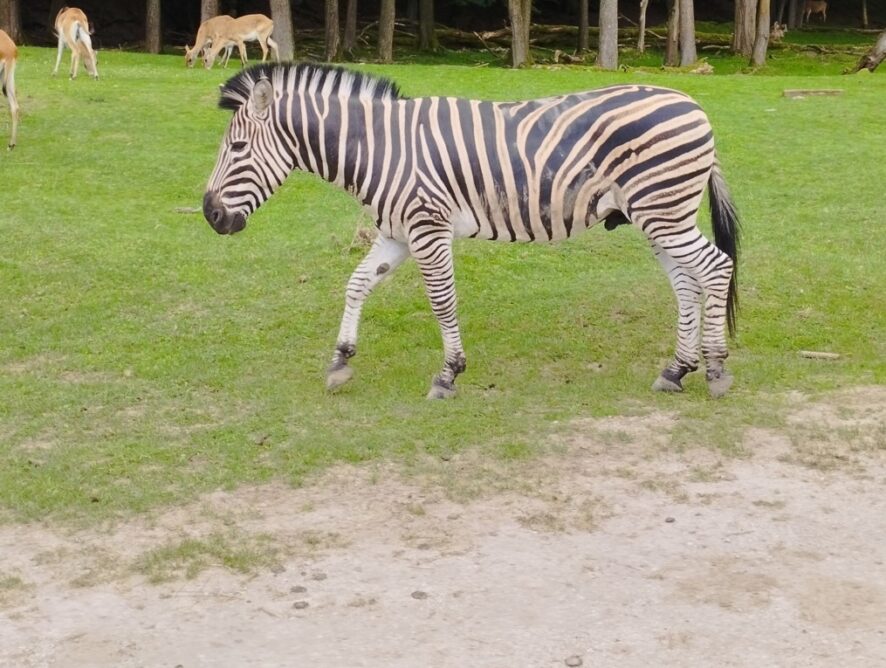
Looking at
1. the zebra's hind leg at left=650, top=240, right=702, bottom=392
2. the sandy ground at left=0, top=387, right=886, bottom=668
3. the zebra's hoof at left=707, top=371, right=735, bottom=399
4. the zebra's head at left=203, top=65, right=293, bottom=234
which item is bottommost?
the sandy ground at left=0, top=387, right=886, bottom=668

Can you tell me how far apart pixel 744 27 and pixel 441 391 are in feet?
85.2

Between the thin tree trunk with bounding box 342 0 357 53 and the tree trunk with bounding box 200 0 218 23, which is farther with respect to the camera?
the thin tree trunk with bounding box 342 0 357 53

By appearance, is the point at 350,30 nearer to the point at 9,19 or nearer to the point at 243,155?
the point at 9,19

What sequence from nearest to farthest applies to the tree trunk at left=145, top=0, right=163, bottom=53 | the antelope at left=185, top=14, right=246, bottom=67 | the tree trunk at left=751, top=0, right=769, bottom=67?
the antelope at left=185, top=14, right=246, bottom=67
the tree trunk at left=751, top=0, right=769, bottom=67
the tree trunk at left=145, top=0, right=163, bottom=53

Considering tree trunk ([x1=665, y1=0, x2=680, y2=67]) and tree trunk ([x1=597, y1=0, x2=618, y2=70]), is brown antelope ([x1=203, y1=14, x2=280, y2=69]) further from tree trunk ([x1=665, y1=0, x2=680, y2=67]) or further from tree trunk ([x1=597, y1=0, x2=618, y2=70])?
tree trunk ([x1=665, y1=0, x2=680, y2=67])

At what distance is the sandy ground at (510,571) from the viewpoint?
4312 mm

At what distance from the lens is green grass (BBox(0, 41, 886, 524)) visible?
649 cm

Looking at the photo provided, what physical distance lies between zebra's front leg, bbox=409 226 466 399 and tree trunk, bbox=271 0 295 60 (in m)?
18.4

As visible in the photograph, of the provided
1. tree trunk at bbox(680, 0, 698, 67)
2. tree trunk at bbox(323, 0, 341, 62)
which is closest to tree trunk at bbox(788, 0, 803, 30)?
tree trunk at bbox(680, 0, 698, 67)

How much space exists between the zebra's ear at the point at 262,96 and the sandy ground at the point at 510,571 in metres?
2.37

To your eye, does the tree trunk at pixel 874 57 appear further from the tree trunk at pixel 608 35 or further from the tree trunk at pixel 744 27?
the tree trunk at pixel 744 27

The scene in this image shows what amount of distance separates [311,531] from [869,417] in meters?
3.46

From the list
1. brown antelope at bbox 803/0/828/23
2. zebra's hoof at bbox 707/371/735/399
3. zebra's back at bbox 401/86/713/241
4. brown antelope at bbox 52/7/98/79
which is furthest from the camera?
brown antelope at bbox 803/0/828/23

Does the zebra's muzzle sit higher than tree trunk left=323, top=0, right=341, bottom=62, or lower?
lower
